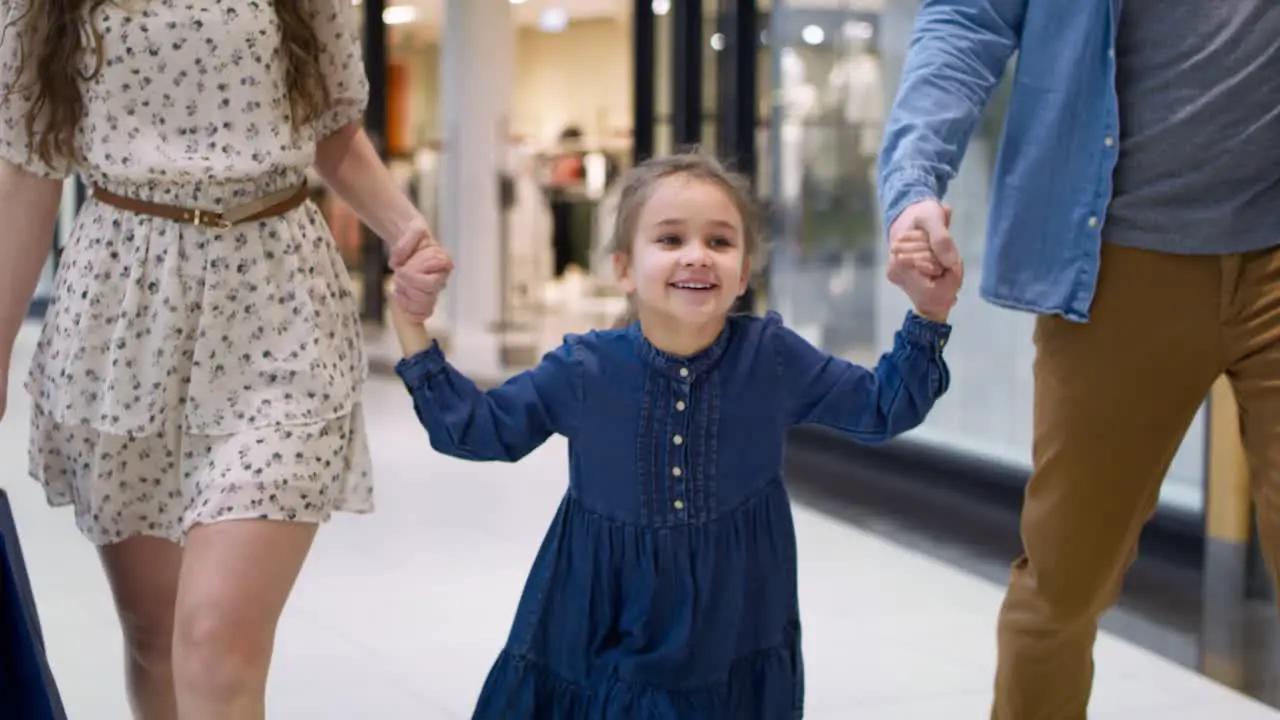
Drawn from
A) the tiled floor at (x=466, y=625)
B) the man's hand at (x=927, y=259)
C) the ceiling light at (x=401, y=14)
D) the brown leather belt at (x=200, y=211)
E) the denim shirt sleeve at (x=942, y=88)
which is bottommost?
the tiled floor at (x=466, y=625)

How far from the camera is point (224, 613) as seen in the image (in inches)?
86.8

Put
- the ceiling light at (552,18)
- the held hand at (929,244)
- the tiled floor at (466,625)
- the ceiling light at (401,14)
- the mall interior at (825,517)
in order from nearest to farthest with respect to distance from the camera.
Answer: the held hand at (929,244) → the tiled floor at (466,625) → the mall interior at (825,517) → the ceiling light at (552,18) → the ceiling light at (401,14)

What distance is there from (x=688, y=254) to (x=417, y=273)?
0.33 m

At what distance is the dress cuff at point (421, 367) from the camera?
217 centimetres

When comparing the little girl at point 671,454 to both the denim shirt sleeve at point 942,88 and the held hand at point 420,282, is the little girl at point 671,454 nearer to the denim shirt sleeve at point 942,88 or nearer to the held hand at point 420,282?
the held hand at point 420,282

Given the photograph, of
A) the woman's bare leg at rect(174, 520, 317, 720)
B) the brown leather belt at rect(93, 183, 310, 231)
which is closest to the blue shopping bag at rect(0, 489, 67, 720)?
the woman's bare leg at rect(174, 520, 317, 720)

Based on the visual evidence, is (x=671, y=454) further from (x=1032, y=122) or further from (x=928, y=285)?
(x=1032, y=122)

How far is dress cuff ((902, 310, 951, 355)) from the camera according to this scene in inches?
85.5

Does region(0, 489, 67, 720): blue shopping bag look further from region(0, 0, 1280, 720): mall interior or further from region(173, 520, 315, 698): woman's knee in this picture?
region(0, 0, 1280, 720): mall interior

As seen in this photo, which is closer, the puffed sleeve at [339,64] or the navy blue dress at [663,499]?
the navy blue dress at [663,499]

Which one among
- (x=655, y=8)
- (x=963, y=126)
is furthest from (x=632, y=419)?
(x=655, y=8)

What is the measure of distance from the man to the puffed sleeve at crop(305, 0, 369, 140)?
2.39 feet

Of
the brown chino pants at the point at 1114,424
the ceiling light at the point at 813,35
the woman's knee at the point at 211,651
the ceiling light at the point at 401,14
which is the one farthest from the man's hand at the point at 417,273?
the ceiling light at the point at 401,14

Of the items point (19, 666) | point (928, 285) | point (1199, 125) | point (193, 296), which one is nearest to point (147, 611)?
point (19, 666)
